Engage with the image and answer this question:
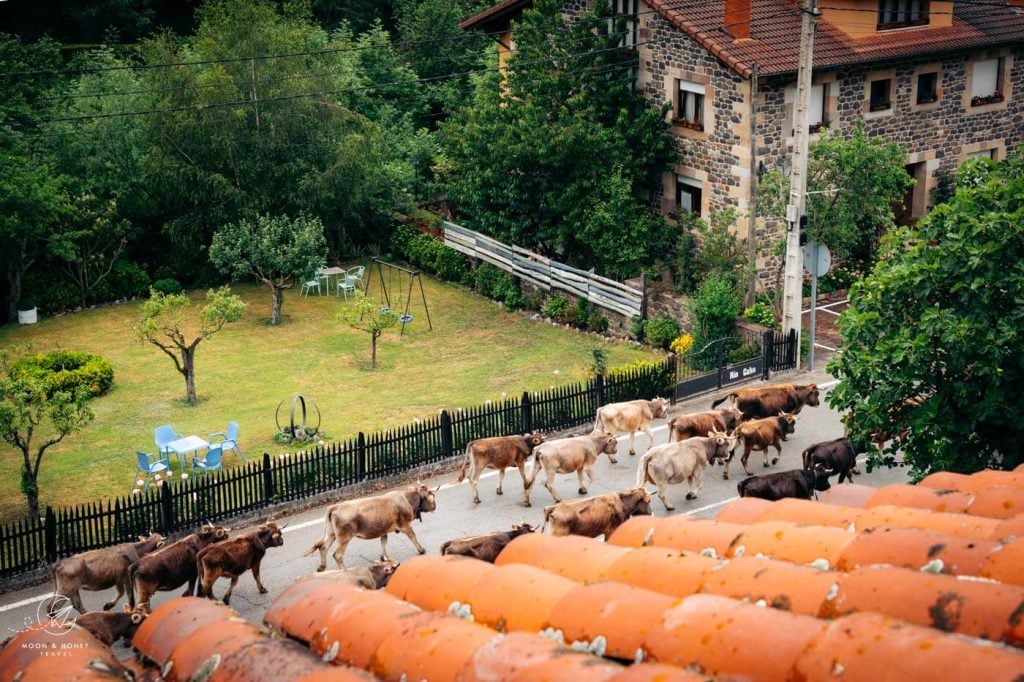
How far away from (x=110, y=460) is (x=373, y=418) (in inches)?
225

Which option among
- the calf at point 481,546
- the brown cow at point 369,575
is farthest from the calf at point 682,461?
the brown cow at point 369,575

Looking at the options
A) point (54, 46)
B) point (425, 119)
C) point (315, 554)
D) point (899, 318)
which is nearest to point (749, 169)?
point (899, 318)

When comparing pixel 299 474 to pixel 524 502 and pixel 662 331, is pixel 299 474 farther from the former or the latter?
pixel 662 331

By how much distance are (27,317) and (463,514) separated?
19.7 m

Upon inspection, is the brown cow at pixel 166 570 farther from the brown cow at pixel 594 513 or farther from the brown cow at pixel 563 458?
the brown cow at pixel 563 458

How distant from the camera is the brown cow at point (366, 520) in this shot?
19.1 meters

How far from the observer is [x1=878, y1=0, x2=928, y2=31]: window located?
1391 inches

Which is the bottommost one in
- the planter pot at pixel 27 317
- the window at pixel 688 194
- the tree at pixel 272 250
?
the planter pot at pixel 27 317

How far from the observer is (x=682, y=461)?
2147 cm

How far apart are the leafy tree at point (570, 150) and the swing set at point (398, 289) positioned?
312cm

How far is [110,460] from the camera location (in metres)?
26.2

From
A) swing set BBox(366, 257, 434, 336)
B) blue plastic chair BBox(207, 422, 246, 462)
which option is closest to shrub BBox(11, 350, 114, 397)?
blue plastic chair BBox(207, 422, 246, 462)

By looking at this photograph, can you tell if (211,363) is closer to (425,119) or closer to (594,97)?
(594,97)

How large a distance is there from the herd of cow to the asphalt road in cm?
28
